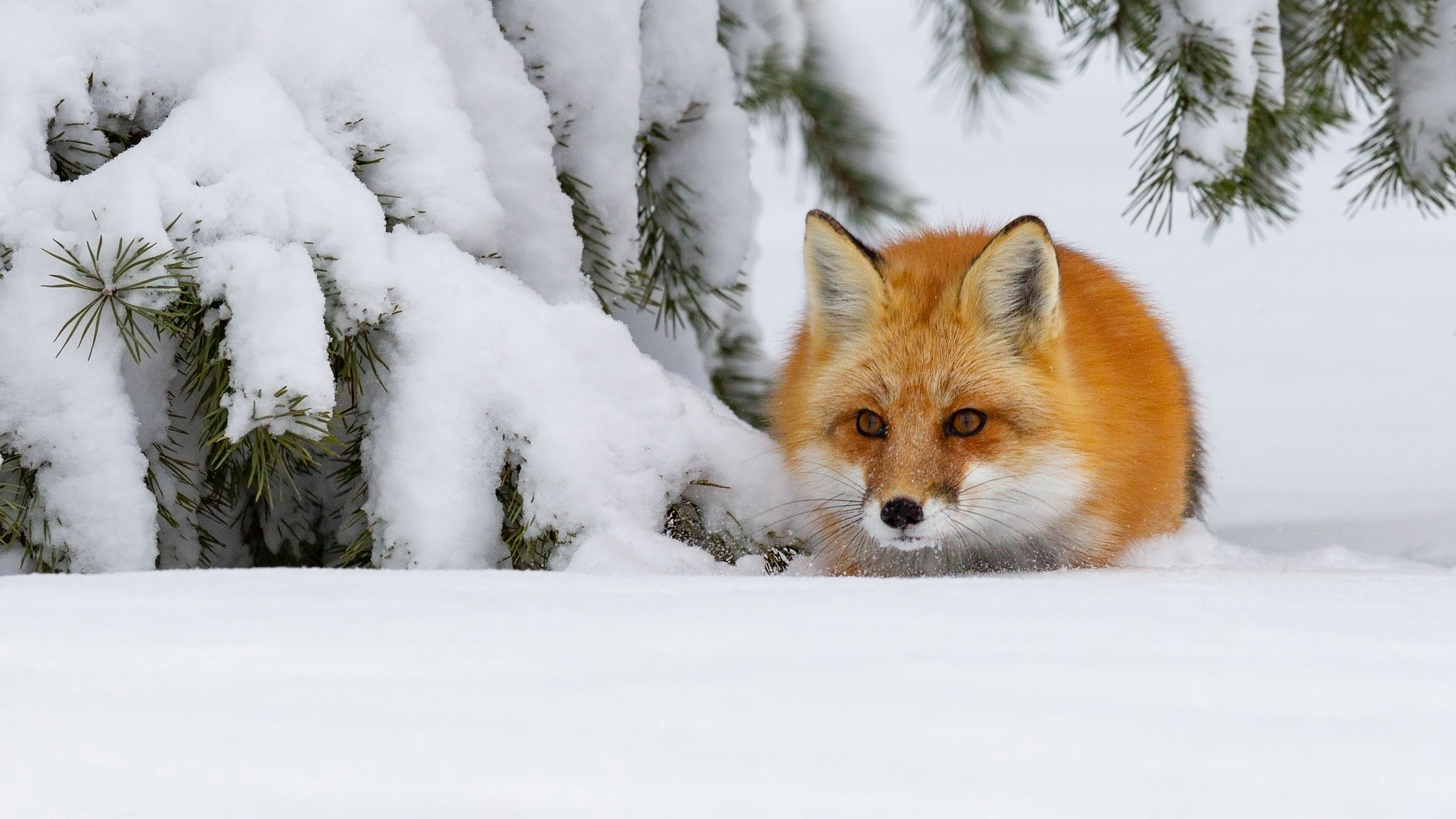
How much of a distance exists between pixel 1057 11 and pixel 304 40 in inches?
114

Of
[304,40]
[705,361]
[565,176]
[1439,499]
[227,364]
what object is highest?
[304,40]

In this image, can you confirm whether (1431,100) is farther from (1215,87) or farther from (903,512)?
(903,512)

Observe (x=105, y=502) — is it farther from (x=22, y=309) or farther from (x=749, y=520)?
(x=749, y=520)

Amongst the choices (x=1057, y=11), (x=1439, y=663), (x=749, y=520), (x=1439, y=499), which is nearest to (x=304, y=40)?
(x=749, y=520)

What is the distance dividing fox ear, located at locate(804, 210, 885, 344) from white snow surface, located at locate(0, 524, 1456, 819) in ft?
4.48

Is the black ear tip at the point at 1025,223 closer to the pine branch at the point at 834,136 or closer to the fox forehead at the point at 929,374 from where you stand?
the fox forehead at the point at 929,374

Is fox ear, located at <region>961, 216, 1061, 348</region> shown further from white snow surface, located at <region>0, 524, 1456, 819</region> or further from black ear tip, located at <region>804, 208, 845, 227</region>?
white snow surface, located at <region>0, 524, 1456, 819</region>

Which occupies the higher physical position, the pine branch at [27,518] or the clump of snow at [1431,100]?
the clump of snow at [1431,100]

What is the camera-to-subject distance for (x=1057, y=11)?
14.9 feet

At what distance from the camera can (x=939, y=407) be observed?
292 centimetres

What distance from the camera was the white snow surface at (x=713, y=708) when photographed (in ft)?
4.13

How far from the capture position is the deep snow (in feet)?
4.13

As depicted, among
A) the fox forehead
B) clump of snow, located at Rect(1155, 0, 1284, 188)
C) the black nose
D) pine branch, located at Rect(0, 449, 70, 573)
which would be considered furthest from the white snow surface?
clump of snow, located at Rect(1155, 0, 1284, 188)

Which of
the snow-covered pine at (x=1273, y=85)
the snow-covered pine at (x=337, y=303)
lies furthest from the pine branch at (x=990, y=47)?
the snow-covered pine at (x=337, y=303)
